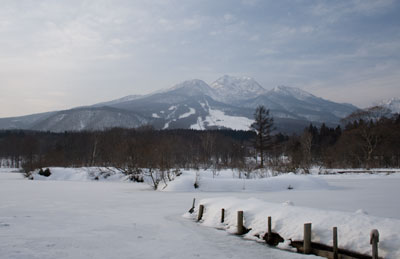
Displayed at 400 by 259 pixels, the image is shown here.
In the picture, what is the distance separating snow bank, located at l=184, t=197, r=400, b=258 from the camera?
28.5 feet

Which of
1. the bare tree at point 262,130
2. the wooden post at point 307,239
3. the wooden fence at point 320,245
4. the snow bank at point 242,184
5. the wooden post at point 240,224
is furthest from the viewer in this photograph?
the bare tree at point 262,130

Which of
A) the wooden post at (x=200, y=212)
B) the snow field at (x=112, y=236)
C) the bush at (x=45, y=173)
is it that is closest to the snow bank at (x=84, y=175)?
the bush at (x=45, y=173)

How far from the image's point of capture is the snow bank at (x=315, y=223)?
28.5 feet

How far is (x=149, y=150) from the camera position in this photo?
3866 centimetres

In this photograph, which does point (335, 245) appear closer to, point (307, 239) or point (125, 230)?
point (307, 239)

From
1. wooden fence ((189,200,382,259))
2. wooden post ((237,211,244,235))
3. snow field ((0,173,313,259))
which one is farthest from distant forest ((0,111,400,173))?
wooden fence ((189,200,382,259))

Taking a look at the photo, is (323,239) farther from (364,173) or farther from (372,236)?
(364,173)

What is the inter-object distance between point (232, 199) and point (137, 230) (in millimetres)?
4815

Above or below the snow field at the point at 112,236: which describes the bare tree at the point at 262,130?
above

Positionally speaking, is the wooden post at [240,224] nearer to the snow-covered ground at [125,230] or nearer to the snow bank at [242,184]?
the snow-covered ground at [125,230]

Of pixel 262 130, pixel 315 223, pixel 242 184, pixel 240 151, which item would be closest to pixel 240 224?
pixel 315 223

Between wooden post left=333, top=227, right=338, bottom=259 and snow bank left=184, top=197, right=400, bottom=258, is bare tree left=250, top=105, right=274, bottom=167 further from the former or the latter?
wooden post left=333, top=227, right=338, bottom=259

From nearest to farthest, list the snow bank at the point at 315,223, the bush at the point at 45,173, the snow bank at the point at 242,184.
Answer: the snow bank at the point at 315,223 → the snow bank at the point at 242,184 → the bush at the point at 45,173

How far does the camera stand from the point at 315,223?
10.3 m
